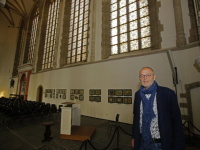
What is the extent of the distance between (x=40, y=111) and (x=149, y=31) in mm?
8566

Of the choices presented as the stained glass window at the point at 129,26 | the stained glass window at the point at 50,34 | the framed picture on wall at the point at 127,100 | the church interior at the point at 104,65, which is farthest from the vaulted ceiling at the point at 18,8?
the framed picture on wall at the point at 127,100

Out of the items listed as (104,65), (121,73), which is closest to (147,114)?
(121,73)

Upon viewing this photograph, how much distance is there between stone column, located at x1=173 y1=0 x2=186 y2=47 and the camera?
16.7 feet

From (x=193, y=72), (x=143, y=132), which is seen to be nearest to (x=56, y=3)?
(x=193, y=72)

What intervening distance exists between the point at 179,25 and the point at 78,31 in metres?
8.25

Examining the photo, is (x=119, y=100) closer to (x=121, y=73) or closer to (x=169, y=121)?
(x=121, y=73)

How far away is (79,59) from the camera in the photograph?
998 centimetres

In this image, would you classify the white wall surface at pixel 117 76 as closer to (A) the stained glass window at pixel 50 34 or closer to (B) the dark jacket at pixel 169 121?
(B) the dark jacket at pixel 169 121

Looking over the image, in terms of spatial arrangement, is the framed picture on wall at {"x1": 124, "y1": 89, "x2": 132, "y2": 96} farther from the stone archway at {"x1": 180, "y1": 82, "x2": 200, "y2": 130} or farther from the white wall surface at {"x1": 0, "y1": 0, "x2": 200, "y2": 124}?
the stone archway at {"x1": 180, "y1": 82, "x2": 200, "y2": 130}

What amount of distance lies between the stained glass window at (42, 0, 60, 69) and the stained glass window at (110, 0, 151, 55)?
8.48m

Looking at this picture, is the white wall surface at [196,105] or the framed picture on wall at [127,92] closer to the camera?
the white wall surface at [196,105]

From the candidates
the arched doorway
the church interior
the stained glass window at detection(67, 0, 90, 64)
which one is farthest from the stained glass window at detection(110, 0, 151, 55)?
the arched doorway

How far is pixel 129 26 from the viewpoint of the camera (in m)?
7.53

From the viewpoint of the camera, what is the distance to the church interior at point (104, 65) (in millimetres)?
4496
